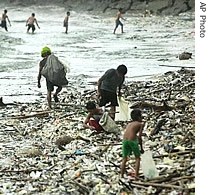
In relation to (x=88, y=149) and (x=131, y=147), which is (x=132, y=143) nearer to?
(x=131, y=147)

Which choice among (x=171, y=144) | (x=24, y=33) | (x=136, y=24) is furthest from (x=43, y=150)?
(x=136, y=24)

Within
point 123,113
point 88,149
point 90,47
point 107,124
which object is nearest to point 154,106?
point 123,113

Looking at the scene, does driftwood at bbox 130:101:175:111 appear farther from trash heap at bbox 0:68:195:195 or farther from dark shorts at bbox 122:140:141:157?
dark shorts at bbox 122:140:141:157

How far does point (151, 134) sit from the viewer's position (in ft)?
22.4

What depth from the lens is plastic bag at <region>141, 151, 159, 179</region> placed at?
17.9 feet

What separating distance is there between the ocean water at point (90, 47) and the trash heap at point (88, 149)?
1444mm

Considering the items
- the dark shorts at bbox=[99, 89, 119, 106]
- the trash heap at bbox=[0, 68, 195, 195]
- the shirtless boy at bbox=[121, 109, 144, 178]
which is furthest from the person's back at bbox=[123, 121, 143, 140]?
the dark shorts at bbox=[99, 89, 119, 106]

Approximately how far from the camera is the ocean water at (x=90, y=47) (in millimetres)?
12664

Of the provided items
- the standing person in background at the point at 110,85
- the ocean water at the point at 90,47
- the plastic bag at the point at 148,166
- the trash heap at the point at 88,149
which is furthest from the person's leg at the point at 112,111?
the plastic bag at the point at 148,166

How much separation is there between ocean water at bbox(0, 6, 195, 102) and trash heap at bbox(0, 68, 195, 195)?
144 cm

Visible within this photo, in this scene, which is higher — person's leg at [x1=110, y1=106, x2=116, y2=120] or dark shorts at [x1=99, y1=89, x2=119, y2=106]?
dark shorts at [x1=99, y1=89, x2=119, y2=106]

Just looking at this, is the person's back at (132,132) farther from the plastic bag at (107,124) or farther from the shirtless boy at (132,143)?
the plastic bag at (107,124)

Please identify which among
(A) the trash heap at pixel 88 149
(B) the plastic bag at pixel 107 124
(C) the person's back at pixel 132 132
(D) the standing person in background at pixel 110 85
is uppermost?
(D) the standing person in background at pixel 110 85
